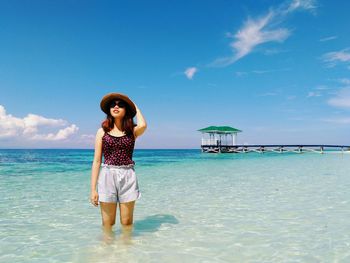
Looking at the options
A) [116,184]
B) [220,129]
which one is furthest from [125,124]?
[220,129]

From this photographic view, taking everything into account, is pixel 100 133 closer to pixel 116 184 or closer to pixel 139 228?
pixel 116 184

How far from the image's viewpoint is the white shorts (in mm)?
4293

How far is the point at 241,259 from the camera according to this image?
3.85m

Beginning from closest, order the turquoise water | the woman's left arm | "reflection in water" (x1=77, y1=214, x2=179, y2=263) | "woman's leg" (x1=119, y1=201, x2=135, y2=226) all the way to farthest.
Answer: "reflection in water" (x1=77, y1=214, x2=179, y2=263)
the turquoise water
the woman's left arm
"woman's leg" (x1=119, y1=201, x2=135, y2=226)

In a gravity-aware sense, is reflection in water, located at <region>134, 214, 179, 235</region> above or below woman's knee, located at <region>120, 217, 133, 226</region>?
→ below

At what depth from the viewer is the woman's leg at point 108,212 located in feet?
14.6

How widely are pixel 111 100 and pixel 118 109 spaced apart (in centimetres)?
Result: 16

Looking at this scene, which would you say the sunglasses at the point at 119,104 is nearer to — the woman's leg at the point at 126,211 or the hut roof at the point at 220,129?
the woman's leg at the point at 126,211

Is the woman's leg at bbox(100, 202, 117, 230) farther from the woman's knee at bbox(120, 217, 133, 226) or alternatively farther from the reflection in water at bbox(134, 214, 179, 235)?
the reflection in water at bbox(134, 214, 179, 235)

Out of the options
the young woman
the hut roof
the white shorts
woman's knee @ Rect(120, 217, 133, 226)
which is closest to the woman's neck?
the young woman

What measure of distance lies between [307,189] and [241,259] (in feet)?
22.7

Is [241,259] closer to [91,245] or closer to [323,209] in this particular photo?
[91,245]

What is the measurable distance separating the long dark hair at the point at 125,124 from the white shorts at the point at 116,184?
1.54 ft

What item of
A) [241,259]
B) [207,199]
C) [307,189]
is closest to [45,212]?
[207,199]
